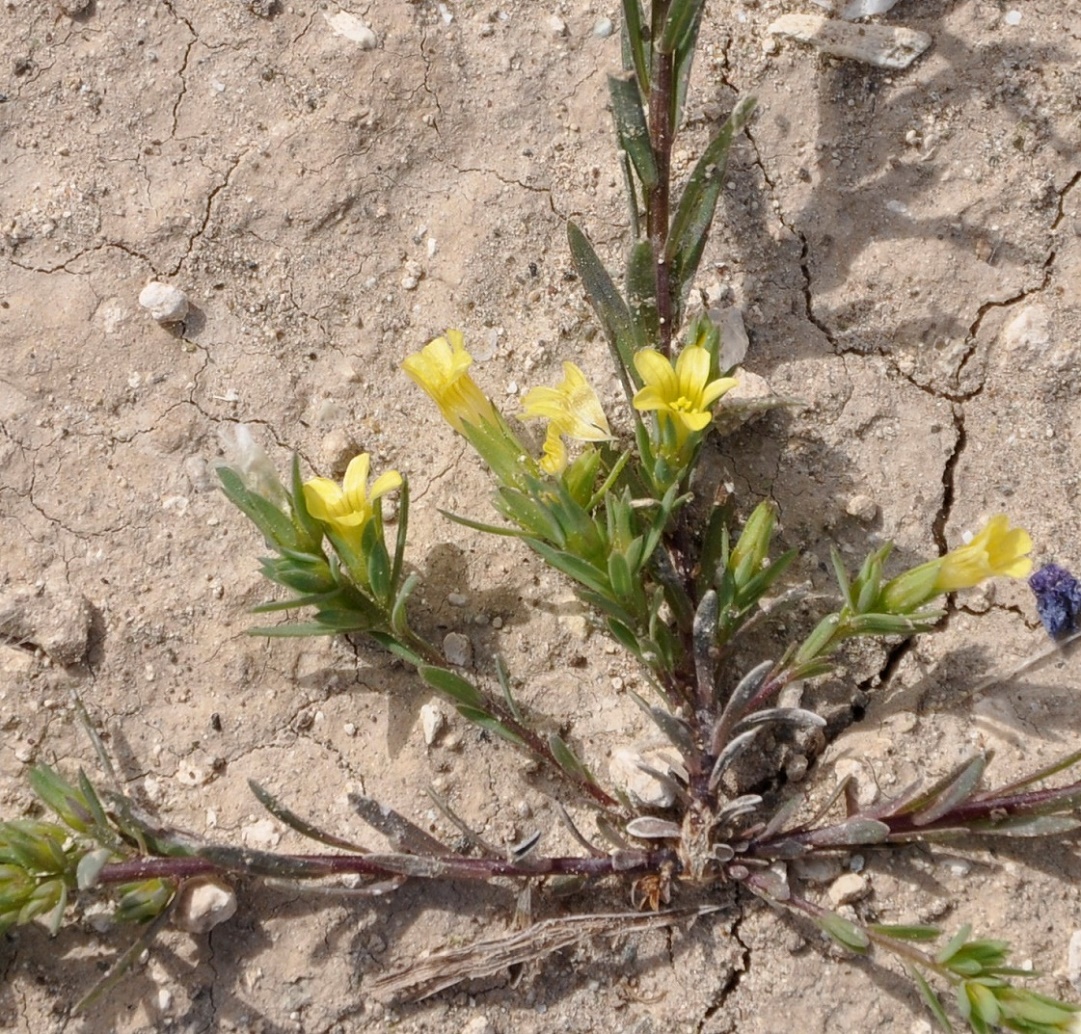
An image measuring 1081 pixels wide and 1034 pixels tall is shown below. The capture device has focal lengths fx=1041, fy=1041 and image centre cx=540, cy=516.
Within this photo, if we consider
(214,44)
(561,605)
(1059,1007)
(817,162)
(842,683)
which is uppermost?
(214,44)

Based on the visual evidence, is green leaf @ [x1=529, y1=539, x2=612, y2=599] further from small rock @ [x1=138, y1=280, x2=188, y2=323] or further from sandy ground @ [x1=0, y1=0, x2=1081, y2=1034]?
small rock @ [x1=138, y1=280, x2=188, y2=323]

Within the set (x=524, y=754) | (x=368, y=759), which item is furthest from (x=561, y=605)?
(x=368, y=759)

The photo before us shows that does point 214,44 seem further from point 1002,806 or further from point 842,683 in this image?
point 1002,806

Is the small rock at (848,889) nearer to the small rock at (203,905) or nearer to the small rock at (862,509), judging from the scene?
the small rock at (862,509)

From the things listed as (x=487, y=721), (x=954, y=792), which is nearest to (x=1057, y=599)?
(x=954, y=792)

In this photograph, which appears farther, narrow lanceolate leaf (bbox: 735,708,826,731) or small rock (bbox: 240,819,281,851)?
small rock (bbox: 240,819,281,851)

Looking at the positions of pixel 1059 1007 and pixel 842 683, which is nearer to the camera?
pixel 1059 1007

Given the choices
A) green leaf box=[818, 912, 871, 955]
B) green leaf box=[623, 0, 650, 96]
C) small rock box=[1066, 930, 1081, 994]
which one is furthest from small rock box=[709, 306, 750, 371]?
small rock box=[1066, 930, 1081, 994]

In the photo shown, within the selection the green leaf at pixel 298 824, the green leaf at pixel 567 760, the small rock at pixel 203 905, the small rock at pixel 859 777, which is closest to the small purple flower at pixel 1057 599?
the small rock at pixel 859 777
